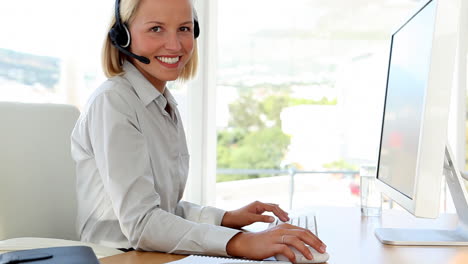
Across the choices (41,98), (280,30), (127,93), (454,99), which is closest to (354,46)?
(280,30)

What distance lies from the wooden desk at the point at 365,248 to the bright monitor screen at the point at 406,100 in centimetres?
13

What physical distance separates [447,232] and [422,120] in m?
0.41

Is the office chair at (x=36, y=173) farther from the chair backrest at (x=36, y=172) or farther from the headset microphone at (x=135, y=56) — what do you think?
the headset microphone at (x=135, y=56)

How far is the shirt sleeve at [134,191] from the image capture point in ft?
3.50

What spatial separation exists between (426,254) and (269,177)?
11.1 feet

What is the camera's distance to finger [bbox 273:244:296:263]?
95 cm

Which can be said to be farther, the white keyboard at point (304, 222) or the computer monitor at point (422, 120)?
the white keyboard at point (304, 222)

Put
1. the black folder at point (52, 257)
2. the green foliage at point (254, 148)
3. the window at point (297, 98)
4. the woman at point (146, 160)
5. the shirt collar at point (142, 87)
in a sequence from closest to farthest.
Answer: the black folder at point (52, 257), the woman at point (146, 160), the shirt collar at point (142, 87), the window at point (297, 98), the green foliage at point (254, 148)

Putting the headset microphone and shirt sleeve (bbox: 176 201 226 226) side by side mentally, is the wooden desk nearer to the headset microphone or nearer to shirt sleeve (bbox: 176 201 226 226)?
shirt sleeve (bbox: 176 201 226 226)

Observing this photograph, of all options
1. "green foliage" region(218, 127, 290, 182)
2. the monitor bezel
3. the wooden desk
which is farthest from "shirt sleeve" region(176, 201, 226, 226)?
"green foliage" region(218, 127, 290, 182)

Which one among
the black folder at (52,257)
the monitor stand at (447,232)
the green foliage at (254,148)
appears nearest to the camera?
the black folder at (52,257)

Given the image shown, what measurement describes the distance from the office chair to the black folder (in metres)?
0.56

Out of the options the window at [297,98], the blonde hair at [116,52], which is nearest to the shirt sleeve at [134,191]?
the blonde hair at [116,52]

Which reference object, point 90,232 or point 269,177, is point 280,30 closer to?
point 269,177
